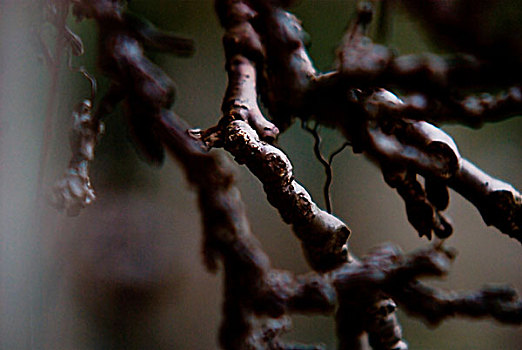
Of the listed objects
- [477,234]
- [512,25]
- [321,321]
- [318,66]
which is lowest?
[321,321]

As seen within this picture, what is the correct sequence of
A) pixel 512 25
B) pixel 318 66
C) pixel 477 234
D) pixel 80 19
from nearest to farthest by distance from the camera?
1. pixel 512 25
2. pixel 80 19
3. pixel 318 66
4. pixel 477 234

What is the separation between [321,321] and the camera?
1.86 ft

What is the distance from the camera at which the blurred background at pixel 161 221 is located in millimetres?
399

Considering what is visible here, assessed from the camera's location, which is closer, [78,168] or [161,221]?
[78,168]

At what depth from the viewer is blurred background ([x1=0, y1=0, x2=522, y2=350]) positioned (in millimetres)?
399

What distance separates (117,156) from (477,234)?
47 centimetres

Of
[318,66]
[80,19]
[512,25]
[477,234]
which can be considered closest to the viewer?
[512,25]

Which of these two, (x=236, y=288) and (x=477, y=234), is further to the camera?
(x=477, y=234)

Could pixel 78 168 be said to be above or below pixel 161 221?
above

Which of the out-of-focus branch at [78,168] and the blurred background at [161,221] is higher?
the out-of-focus branch at [78,168]

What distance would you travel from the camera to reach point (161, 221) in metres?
0.57

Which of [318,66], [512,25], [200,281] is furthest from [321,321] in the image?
[512,25]

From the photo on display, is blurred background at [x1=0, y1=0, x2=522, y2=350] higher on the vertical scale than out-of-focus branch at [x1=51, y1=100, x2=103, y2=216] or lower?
lower

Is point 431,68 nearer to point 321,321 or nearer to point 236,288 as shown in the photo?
point 236,288
